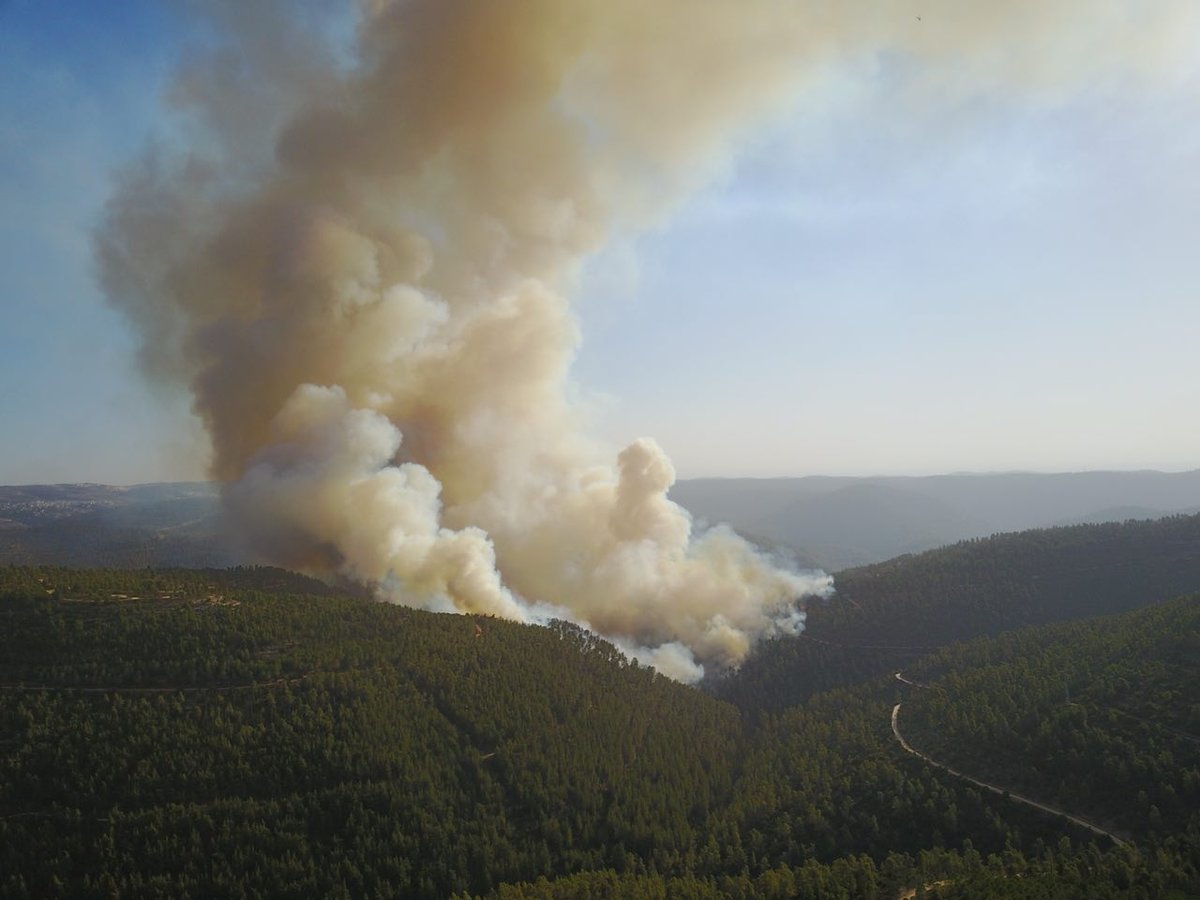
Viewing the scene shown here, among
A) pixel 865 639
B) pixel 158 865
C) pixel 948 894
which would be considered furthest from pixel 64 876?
pixel 865 639

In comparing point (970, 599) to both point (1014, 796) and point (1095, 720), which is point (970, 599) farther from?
point (1014, 796)

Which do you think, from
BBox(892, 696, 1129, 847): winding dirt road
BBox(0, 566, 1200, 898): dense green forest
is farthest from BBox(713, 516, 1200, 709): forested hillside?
BBox(892, 696, 1129, 847): winding dirt road

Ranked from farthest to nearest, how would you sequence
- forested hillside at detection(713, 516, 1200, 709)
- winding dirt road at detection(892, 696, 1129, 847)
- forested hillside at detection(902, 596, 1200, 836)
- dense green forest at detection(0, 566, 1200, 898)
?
forested hillside at detection(713, 516, 1200, 709)
forested hillside at detection(902, 596, 1200, 836)
winding dirt road at detection(892, 696, 1129, 847)
dense green forest at detection(0, 566, 1200, 898)

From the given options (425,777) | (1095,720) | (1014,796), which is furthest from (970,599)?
(425,777)

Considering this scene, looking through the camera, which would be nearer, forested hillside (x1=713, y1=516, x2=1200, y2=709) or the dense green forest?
the dense green forest

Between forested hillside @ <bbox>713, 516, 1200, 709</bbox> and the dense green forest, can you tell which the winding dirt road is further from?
forested hillside @ <bbox>713, 516, 1200, 709</bbox>

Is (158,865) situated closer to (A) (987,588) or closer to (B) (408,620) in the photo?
(B) (408,620)
